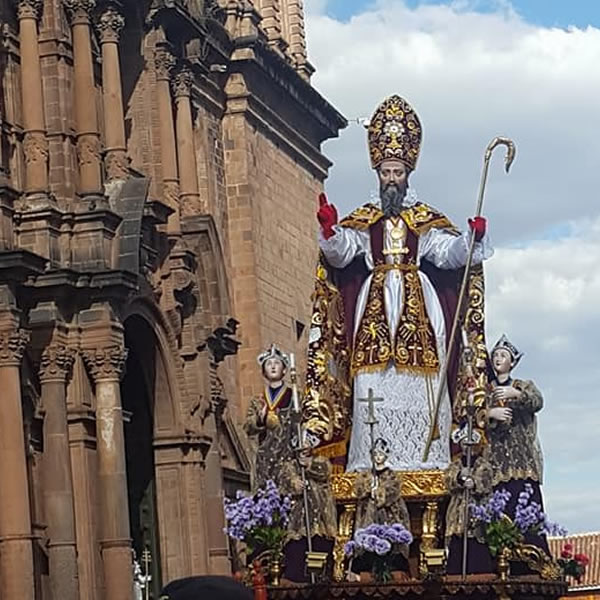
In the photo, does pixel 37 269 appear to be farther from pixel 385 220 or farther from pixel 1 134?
pixel 385 220

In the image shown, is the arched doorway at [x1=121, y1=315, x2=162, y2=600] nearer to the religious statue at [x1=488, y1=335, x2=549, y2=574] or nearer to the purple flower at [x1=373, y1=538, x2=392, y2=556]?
the religious statue at [x1=488, y1=335, x2=549, y2=574]

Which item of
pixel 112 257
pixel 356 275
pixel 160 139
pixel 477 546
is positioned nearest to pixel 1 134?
pixel 112 257

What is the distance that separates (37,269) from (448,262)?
874cm

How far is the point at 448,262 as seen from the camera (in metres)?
14.5

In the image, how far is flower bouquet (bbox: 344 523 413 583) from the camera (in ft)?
43.6

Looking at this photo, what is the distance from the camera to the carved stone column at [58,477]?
2222 cm

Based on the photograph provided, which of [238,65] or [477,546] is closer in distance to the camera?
[477,546]

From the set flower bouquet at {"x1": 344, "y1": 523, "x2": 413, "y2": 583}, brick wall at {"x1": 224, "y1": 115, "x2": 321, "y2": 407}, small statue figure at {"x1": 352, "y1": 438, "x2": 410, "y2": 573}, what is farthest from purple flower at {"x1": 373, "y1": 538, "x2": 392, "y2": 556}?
brick wall at {"x1": 224, "y1": 115, "x2": 321, "y2": 407}

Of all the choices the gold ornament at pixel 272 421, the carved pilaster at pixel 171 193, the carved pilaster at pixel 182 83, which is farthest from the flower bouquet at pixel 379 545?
the carved pilaster at pixel 182 83

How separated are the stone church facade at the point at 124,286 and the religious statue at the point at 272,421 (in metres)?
7.43

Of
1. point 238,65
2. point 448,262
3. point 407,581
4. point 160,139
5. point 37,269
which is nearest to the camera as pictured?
point 407,581

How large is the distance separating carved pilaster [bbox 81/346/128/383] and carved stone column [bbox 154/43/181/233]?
3.73 meters

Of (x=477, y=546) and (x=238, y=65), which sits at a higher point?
(x=238, y=65)

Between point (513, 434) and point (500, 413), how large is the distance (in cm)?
21
